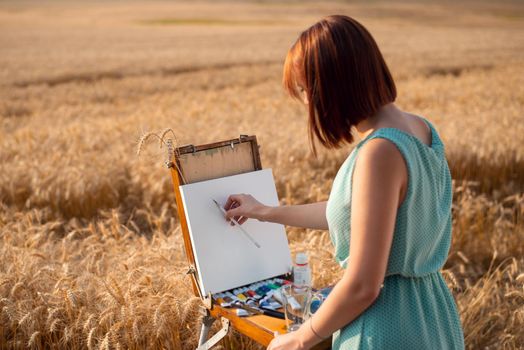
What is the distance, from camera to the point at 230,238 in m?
2.25

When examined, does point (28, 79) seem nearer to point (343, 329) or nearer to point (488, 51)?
point (343, 329)

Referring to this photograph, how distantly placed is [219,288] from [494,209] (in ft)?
12.0

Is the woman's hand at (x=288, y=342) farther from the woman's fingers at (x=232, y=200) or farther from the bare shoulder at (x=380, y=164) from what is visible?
the woman's fingers at (x=232, y=200)

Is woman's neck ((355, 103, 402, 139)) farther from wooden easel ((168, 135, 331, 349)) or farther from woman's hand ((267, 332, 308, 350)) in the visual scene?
wooden easel ((168, 135, 331, 349))

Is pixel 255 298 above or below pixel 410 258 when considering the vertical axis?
below

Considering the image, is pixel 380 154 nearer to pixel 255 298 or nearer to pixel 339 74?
pixel 339 74

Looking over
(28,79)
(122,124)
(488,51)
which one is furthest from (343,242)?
(488,51)

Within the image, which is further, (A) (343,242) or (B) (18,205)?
(B) (18,205)

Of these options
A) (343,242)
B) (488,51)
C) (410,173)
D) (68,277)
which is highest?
(410,173)

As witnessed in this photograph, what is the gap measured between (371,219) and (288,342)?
0.47m

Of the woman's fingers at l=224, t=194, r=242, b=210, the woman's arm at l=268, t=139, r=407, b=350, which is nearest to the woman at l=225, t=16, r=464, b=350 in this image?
the woman's arm at l=268, t=139, r=407, b=350

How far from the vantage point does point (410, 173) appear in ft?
4.84

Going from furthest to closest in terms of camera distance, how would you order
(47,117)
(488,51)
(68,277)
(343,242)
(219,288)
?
(488,51) < (47,117) < (68,277) < (219,288) < (343,242)

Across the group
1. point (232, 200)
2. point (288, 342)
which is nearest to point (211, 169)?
point (232, 200)
